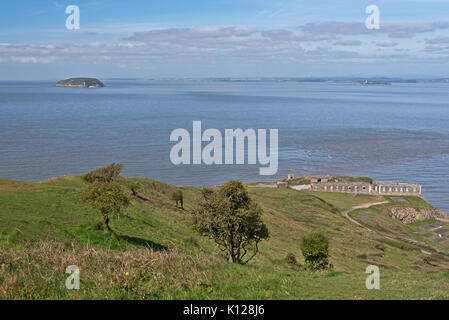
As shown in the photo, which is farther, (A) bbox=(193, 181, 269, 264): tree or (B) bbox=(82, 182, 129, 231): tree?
(B) bbox=(82, 182, 129, 231): tree

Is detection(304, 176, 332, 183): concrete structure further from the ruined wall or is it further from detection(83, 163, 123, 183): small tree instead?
detection(83, 163, 123, 183): small tree

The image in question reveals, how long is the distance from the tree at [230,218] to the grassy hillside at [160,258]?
170 centimetres

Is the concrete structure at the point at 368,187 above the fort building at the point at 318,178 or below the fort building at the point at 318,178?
below

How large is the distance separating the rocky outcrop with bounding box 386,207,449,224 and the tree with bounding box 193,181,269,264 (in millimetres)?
53881

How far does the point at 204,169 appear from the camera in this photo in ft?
300

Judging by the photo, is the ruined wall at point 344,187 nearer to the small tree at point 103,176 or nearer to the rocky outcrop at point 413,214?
the rocky outcrop at point 413,214

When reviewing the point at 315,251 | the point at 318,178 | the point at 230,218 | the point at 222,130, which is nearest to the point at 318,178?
the point at 318,178

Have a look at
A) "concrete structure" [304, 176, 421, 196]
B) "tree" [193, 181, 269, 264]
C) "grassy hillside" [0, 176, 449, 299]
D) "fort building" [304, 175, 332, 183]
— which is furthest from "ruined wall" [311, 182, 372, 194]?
"tree" [193, 181, 269, 264]

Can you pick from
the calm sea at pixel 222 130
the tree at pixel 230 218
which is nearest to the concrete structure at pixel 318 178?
the calm sea at pixel 222 130

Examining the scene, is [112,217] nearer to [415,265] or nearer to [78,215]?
[78,215]

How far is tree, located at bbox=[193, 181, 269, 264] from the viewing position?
76.7 ft

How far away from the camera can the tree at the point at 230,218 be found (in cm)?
2339

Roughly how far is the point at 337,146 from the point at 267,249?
87.6 meters

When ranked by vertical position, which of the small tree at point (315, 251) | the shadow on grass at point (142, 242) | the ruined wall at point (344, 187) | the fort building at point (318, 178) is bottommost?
the ruined wall at point (344, 187)
